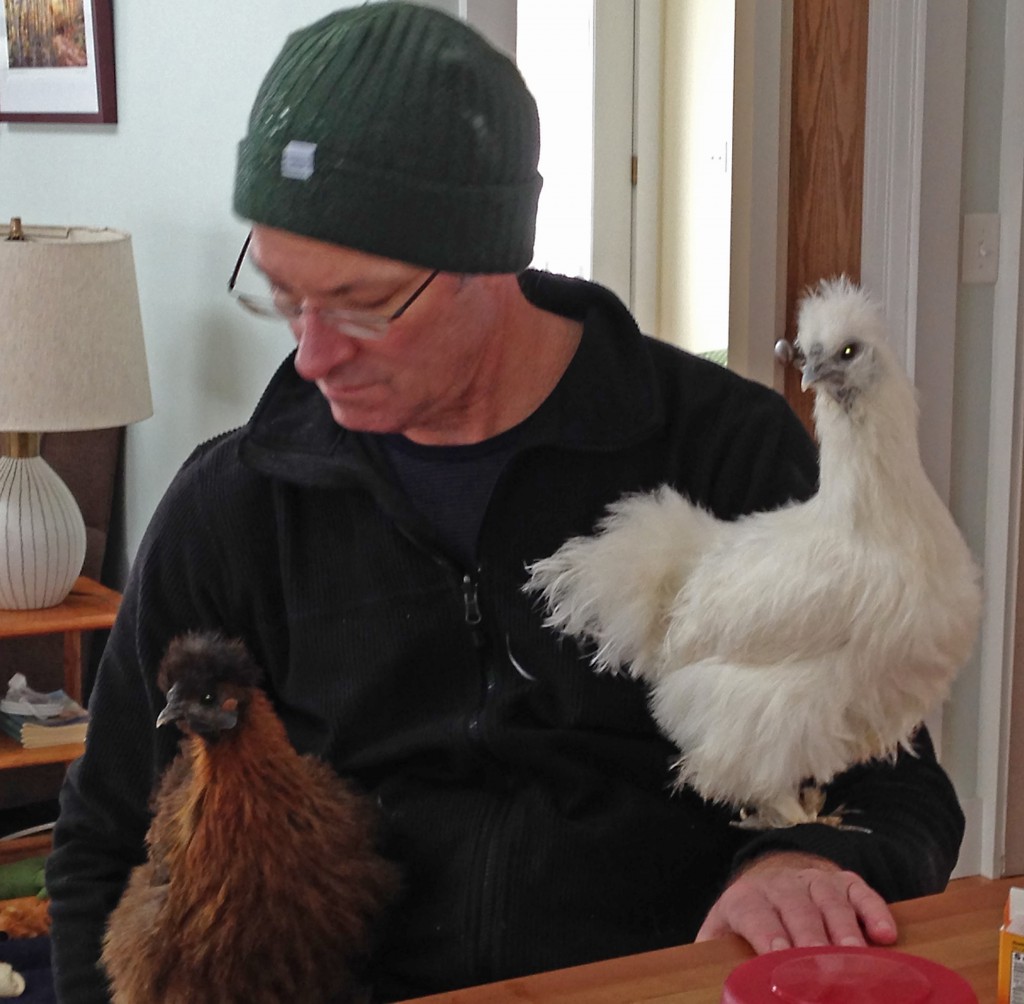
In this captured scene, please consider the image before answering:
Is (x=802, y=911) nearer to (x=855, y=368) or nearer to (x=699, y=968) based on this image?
(x=699, y=968)

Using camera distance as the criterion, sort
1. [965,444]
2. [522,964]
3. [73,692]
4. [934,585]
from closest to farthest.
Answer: [934,585]
[522,964]
[73,692]
[965,444]

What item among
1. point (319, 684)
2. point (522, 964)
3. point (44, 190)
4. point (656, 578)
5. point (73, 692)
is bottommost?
point (73, 692)

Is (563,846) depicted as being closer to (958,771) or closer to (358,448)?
(358,448)

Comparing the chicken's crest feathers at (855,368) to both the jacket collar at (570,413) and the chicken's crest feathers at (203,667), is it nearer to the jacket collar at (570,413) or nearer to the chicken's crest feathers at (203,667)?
the jacket collar at (570,413)

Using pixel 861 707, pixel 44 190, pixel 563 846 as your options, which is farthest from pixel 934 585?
pixel 44 190

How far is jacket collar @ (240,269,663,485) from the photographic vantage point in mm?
1082

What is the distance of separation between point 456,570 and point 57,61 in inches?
92.4

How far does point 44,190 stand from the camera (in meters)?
3.15

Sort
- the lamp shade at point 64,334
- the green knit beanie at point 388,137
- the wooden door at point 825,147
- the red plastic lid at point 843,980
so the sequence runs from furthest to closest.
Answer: the wooden door at point 825,147 < the lamp shade at point 64,334 < the green knit beanie at point 388,137 < the red plastic lid at point 843,980

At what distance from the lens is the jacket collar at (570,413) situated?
1082 millimetres

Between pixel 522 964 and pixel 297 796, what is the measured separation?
24 cm

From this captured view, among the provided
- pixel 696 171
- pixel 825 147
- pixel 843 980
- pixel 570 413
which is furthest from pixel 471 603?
pixel 696 171

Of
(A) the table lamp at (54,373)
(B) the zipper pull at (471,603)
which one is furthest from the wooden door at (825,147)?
(B) the zipper pull at (471,603)

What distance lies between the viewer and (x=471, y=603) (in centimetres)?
106
